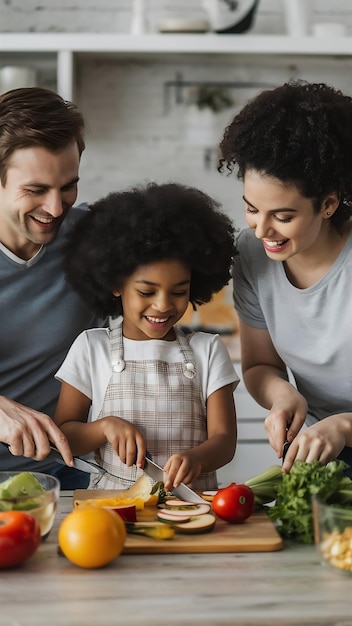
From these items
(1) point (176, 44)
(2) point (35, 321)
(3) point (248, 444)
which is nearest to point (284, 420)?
(2) point (35, 321)

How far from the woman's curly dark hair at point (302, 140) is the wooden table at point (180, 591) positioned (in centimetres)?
77

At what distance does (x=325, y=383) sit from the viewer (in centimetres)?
198

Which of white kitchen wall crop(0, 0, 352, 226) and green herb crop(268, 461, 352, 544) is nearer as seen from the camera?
green herb crop(268, 461, 352, 544)

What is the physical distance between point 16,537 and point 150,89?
3102mm

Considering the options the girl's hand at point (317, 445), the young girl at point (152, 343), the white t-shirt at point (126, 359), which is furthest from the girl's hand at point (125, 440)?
the girl's hand at point (317, 445)

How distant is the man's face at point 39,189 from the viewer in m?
1.89

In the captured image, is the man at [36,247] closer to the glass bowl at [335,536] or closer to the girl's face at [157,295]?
the girl's face at [157,295]

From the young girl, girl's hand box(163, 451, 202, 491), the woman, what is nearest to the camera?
girl's hand box(163, 451, 202, 491)

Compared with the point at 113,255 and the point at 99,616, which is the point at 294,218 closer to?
the point at 113,255

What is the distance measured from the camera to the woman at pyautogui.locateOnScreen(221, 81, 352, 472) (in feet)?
5.51

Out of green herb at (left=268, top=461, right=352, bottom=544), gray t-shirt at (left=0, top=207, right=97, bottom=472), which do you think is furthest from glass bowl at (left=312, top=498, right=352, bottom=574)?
gray t-shirt at (left=0, top=207, right=97, bottom=472)

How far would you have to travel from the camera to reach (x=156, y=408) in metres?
1.81

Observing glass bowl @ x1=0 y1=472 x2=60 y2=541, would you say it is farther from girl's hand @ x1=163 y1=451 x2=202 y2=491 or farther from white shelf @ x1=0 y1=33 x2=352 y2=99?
white shelf @ x1=0 y1=33 x2=352 y2=99

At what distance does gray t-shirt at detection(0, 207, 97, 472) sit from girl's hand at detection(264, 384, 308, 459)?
2.08 ft
